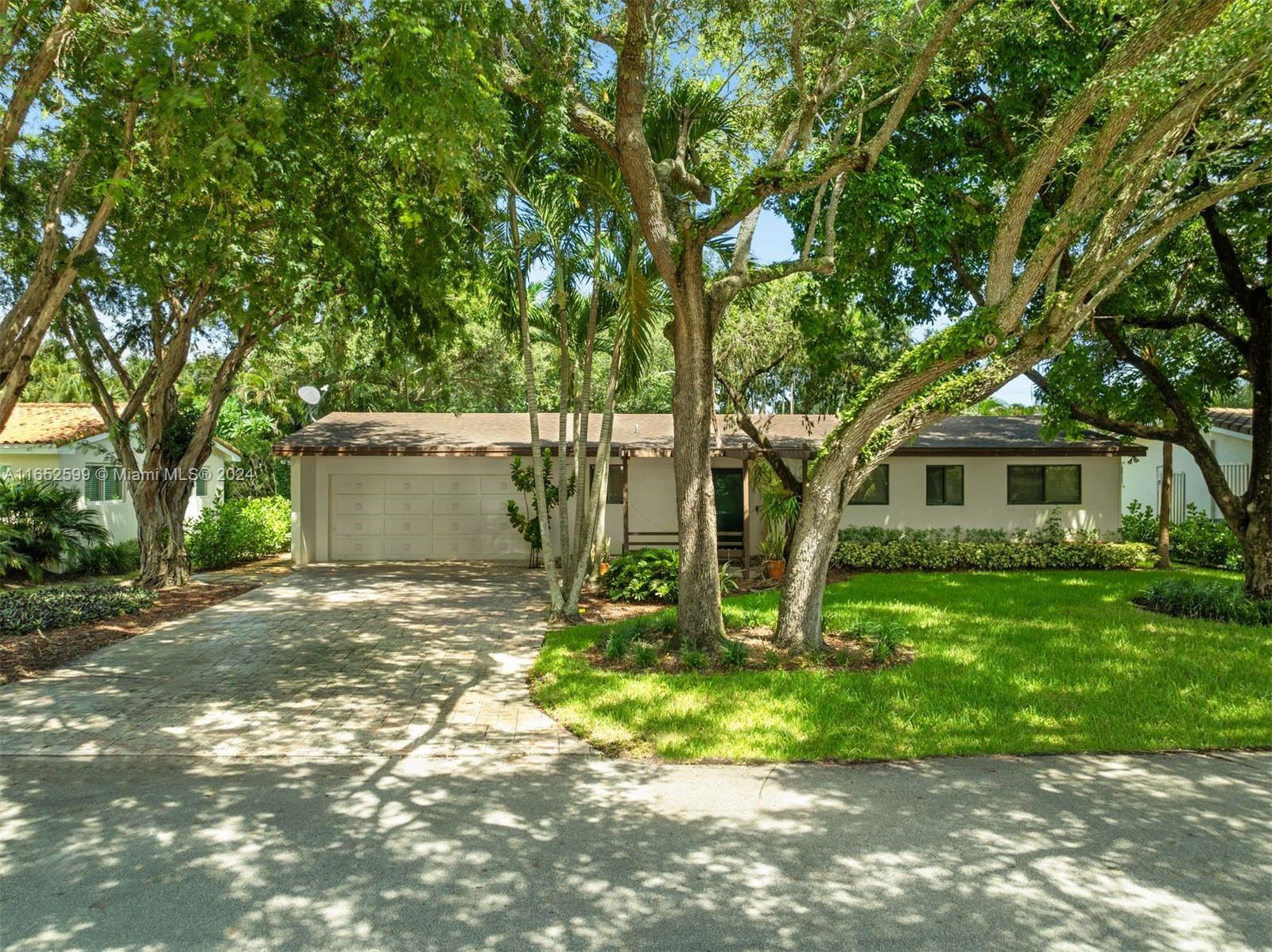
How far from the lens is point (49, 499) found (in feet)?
53.2

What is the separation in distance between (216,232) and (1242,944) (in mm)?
9583

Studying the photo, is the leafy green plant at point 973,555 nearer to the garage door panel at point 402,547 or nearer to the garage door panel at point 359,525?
the garage door panel at point 402,547

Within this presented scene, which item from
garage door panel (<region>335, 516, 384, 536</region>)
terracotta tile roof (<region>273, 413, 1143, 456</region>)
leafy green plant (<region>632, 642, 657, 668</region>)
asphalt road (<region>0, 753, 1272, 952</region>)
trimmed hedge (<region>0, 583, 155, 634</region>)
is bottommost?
asphalt road (<region>0, 753, 1272, 952</region>)

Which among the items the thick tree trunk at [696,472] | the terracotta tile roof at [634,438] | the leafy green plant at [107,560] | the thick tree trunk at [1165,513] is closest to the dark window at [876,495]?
the terracotta tile roof at [634,438]

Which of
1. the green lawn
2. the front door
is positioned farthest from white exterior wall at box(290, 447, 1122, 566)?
the green lawn

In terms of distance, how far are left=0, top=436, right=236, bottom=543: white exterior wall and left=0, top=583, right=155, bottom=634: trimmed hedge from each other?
12.6 feet

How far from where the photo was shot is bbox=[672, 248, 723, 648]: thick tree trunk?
879 centimetres

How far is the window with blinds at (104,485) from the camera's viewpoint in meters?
18.0

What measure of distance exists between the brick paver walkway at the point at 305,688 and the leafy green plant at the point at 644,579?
143cm

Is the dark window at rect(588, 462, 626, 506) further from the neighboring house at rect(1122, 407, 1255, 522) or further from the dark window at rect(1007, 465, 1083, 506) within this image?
the neighboring house at rect(1122, 407, 1255, 522)

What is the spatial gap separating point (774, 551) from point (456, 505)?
6.83 m

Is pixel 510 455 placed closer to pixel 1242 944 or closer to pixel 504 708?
pixel 504 708

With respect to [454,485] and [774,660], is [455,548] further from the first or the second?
[774,660]

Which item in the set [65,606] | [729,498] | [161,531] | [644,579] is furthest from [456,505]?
[65,606]
